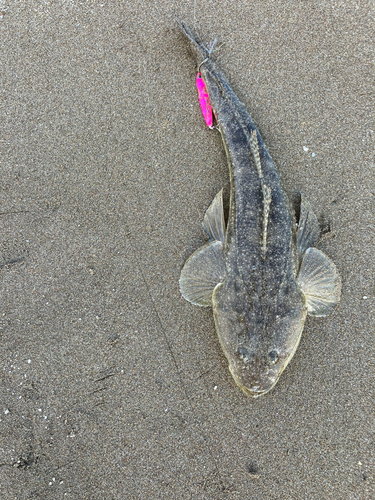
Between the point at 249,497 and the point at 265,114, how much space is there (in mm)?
3811

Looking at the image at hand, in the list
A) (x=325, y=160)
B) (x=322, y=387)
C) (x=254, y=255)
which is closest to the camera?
(x=254, y=255)

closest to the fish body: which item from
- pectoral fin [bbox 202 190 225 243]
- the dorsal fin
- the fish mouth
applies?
the dorsal fin

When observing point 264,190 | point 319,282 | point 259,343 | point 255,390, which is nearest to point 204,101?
point 264,190

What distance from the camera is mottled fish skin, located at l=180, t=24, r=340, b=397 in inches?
114

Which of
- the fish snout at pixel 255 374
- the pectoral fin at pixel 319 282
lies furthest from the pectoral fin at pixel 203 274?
the pectoral fin at pixel 319 282

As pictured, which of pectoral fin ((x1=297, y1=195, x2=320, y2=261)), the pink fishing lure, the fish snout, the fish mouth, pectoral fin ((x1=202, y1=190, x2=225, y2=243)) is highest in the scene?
the pink fishing lure

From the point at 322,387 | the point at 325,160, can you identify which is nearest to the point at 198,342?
the point at 322,387

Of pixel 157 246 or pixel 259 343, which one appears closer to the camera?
pixel 259 343

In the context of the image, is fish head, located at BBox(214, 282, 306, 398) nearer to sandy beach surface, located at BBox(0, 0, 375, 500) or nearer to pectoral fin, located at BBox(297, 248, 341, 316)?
pectoral fin, located at BBox(297, 248, 341, 316)

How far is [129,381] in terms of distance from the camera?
3.34 meters

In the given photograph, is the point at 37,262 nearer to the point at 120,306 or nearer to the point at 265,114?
the point at 120,306

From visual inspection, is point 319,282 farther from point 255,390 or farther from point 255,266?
point 255,390

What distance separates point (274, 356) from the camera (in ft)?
9.37

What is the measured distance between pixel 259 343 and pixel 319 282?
905 mm
